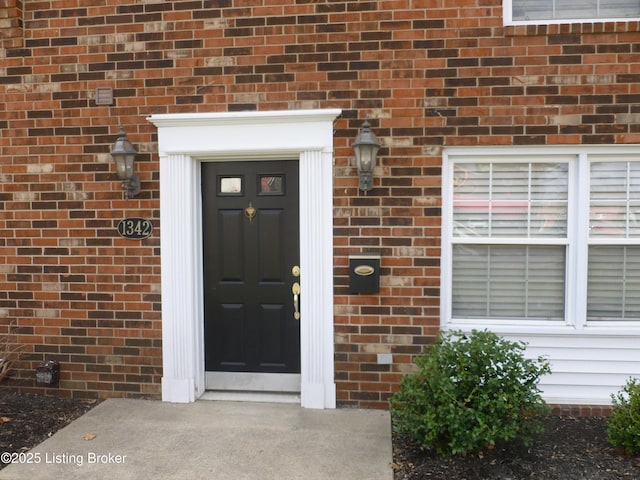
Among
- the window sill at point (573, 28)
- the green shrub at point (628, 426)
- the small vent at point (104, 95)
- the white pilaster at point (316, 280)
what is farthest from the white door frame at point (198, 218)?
the green shrub at point (628, 426)

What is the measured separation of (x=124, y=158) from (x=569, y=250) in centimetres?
402

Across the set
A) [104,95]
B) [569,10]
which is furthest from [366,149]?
[104,95]

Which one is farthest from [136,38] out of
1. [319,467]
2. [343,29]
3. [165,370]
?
[319,467]

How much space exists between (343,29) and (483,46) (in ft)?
3.97

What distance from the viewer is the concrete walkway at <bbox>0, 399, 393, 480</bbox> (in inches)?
130

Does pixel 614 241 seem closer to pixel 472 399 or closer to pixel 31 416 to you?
pixel 472 399

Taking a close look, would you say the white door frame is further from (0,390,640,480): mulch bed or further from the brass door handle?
(0,390,640,480): mulch bed

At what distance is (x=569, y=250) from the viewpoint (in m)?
4.23

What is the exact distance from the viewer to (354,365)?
169 inches

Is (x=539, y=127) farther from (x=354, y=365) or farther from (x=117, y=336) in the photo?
(x=117, y=336)

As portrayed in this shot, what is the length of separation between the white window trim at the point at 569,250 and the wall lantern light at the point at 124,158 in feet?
9.13

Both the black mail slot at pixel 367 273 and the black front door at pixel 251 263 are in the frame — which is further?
the black front door at pixel 251 263

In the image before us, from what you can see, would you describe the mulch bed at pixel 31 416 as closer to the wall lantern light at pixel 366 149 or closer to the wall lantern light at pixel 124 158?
the wall lantern light at pixel 124 158

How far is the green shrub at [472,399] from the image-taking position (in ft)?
10.6
